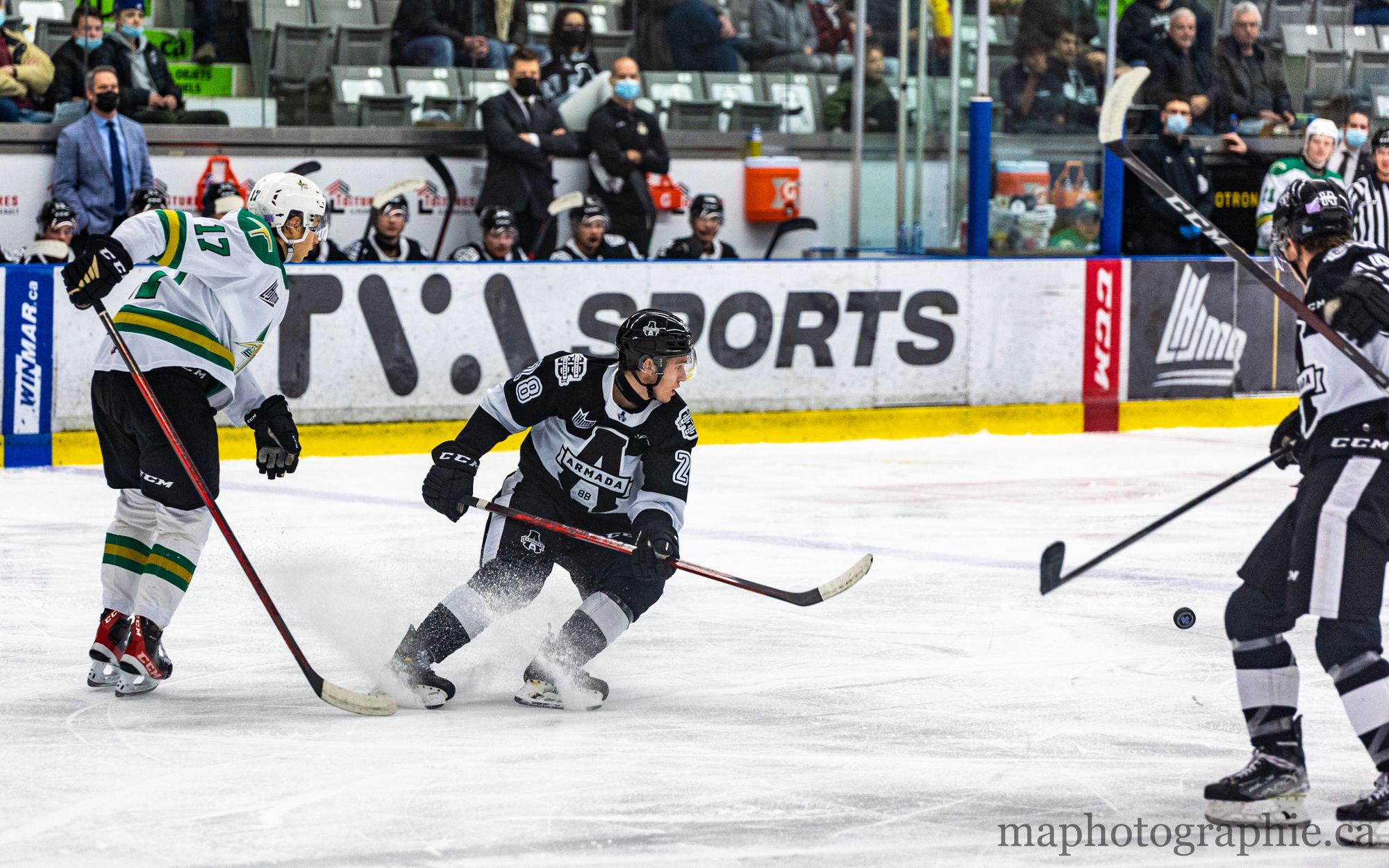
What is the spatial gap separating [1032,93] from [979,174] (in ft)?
2.10

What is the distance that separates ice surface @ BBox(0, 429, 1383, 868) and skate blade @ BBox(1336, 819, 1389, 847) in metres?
0.05

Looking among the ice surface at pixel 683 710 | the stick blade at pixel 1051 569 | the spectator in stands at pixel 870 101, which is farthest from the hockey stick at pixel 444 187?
the stick blade at pixel 1051 569

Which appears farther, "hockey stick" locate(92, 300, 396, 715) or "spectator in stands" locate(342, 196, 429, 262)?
"spectator in stands" locate(342, 196, 429, 262)

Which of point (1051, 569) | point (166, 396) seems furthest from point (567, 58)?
point (1051, 569)

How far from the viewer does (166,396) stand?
15.0 ft

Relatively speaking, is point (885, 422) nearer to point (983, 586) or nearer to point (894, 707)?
point (983, 586)

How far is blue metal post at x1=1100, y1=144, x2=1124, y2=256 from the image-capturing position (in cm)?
1058

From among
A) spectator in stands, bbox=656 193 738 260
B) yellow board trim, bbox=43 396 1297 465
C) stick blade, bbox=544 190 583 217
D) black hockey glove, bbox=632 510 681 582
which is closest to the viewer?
black hockey glove, bbox=632 510 681 582

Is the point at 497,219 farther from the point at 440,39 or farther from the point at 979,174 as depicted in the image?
the point at 979,174

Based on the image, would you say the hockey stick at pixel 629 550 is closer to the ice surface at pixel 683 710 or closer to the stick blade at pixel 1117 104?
the ice surface at pixel 683 710

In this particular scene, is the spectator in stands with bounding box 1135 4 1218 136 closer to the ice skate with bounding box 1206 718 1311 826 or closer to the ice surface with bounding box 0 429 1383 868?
the ice surface with bounding box 0 429 1383 868

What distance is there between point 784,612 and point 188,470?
1.98 meters

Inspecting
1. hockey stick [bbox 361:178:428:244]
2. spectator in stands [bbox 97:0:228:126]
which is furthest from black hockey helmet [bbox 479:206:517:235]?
spectator in stands [bbox 97:0:228:126]

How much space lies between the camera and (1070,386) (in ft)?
33.1
